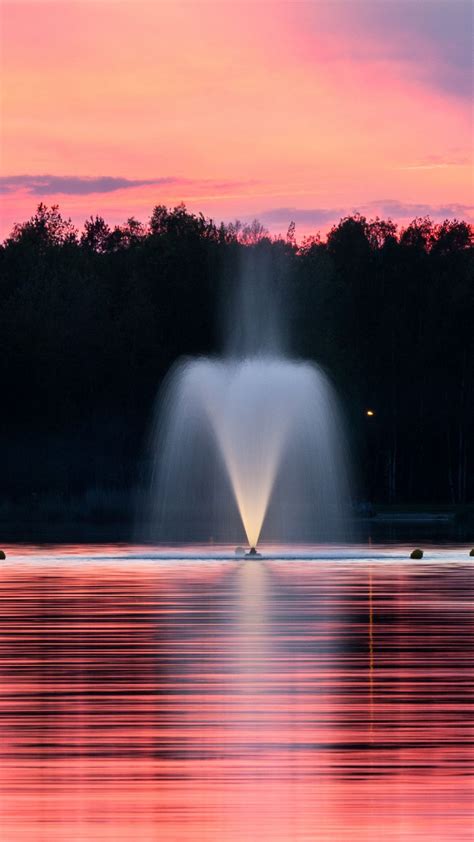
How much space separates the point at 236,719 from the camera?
1831 cm

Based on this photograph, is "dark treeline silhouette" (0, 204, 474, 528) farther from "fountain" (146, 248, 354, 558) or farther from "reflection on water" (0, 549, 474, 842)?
"reflection on water" (0, 549, 474, 842)

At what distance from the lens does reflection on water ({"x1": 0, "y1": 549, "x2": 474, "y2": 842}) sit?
1339cm

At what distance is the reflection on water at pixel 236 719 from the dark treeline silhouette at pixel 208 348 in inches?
2849

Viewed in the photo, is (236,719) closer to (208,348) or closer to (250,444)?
(250,444)

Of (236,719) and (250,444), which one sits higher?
(236,719)

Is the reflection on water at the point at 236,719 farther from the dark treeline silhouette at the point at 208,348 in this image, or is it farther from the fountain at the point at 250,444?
the dark treeline silhouette at the point at 208,348

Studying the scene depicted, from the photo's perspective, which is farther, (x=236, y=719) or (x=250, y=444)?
(x=250, y=444)

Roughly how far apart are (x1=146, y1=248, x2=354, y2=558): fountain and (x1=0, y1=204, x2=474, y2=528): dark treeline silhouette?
6.32 ft

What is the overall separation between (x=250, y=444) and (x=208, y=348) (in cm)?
5774

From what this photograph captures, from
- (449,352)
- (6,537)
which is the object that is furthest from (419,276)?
(6,537)

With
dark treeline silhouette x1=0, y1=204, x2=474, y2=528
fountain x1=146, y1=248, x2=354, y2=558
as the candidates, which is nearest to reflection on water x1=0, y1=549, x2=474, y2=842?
fountain x1=146, y1=248, x2=354, y2=558

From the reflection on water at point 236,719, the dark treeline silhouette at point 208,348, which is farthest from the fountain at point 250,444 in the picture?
the reflection on water at point 236,719

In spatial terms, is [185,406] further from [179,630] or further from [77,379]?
[77,379]

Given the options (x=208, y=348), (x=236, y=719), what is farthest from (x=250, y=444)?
(x=208, y=348)
